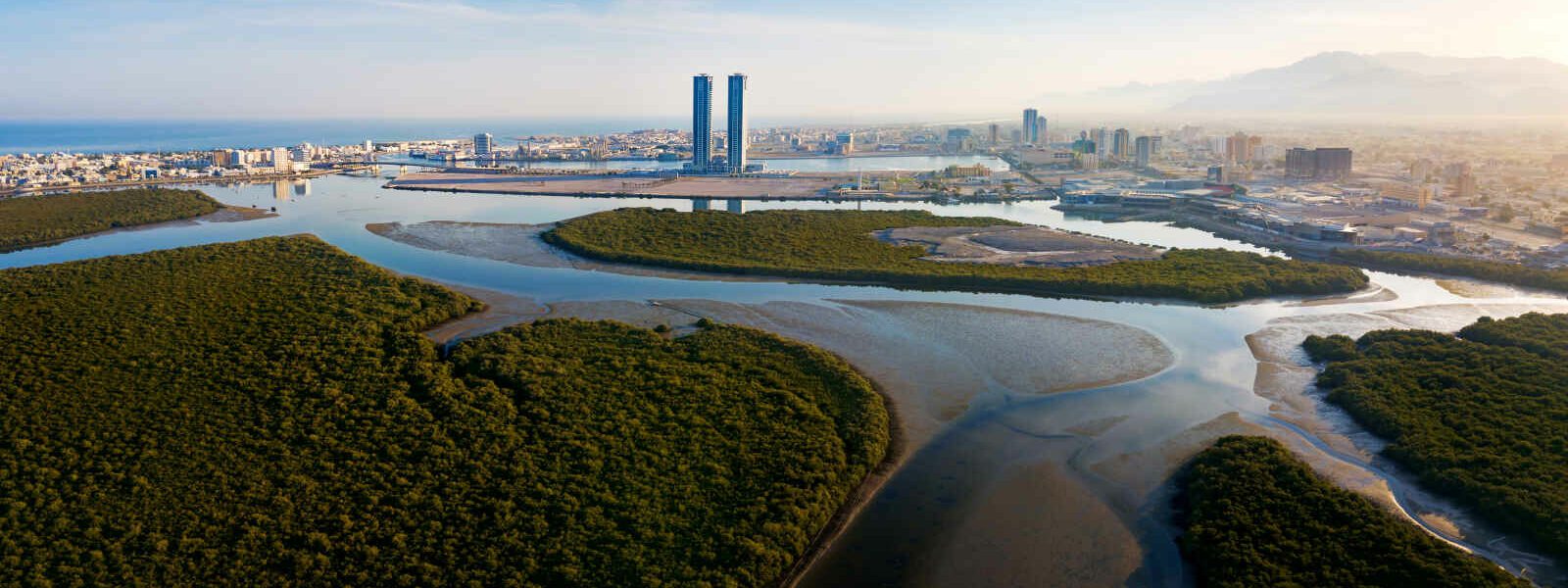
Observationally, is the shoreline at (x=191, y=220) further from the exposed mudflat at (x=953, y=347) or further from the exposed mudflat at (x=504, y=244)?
the exposed mudflat at (x=953, y=347)

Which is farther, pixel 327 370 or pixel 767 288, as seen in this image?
pixel 767 288

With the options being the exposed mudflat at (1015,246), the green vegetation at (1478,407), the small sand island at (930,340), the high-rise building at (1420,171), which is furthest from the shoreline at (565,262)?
the high-rise building at (1420,171)

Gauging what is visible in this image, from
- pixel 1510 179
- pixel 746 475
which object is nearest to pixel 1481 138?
pixel 1510 179

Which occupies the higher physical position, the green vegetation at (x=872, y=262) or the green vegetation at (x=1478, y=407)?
the green vegetation at (x=872, y=262)

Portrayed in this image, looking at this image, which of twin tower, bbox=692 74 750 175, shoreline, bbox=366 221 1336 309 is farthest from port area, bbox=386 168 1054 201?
shoreline, bbox=366 221 1336 309

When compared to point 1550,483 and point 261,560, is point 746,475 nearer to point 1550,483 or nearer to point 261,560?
point 261,560

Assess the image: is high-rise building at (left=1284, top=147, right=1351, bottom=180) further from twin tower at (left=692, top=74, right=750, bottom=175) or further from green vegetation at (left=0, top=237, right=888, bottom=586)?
green vegetation at (left=0, top=237, right=888, bottom=586)

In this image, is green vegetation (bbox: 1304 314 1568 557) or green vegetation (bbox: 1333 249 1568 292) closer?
green vegetation (bbox: 1304 314 1568 557)

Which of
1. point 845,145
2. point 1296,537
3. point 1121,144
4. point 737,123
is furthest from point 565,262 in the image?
point 845,145
